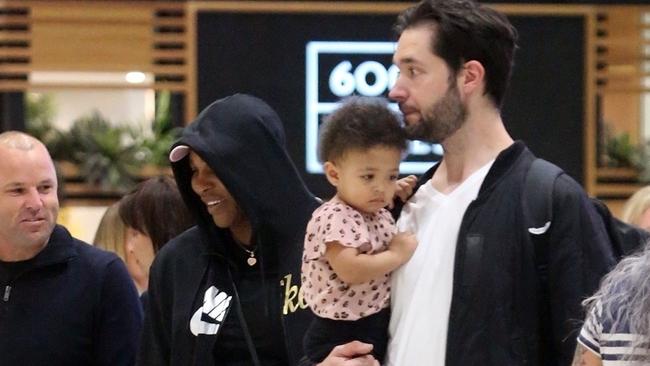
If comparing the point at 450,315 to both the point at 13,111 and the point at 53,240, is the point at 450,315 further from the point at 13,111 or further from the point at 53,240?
the point at 13,111

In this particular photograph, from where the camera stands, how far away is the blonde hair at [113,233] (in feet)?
16.4

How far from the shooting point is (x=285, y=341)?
3512 mm

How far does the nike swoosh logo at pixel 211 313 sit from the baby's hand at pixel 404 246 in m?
0.72

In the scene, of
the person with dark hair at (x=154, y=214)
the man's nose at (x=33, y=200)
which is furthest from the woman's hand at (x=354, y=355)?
the person with dark hair at (x=154, y=214)

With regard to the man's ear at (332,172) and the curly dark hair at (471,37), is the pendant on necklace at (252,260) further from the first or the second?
the curly dark hair at (471,37)

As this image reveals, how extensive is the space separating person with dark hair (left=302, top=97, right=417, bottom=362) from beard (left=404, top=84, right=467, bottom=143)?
0.20 ft

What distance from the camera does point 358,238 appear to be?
9.74 ft

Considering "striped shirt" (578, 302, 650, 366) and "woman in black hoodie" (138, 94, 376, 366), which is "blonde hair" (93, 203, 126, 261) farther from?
"striped shirt" (578, 302, 650, 366)

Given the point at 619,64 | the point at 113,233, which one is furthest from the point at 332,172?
the point at 619,64

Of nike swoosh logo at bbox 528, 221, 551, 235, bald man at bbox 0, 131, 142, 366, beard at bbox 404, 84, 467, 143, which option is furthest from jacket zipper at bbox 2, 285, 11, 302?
nike swoosh logo at bbox 528, 221, 551, 235

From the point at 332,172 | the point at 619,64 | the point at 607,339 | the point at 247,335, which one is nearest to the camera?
the point at 607,339

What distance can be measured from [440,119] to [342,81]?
14.7 feet

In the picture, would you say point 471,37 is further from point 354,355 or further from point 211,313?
point 211,313

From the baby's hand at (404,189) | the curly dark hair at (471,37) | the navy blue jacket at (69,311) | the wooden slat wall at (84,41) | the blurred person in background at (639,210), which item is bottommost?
the navy blue jacket at (69,311)
